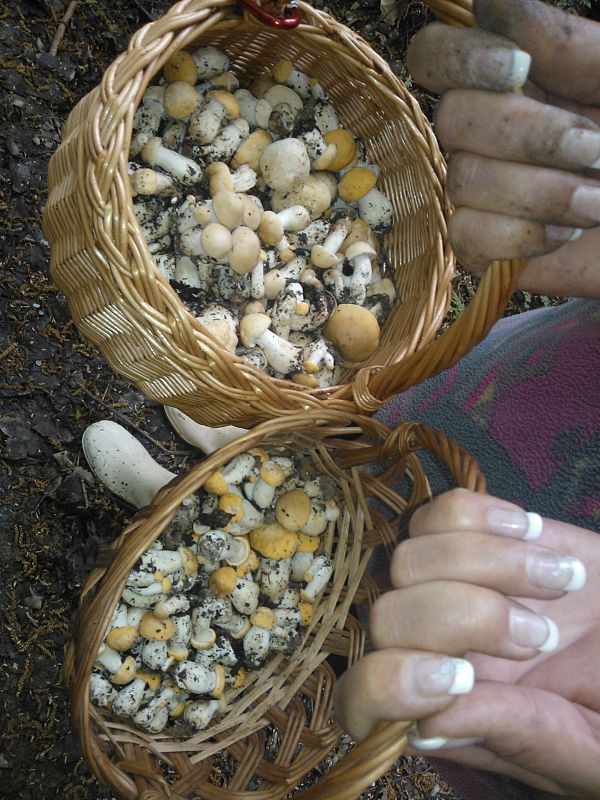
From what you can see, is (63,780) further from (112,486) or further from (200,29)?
(200,29)

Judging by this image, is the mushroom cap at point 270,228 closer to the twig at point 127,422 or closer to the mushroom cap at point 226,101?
the mushroom cap at point 226,101

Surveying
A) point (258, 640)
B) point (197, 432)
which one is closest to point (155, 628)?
point (258, 640)

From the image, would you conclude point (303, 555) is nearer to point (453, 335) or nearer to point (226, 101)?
point (453, 335)

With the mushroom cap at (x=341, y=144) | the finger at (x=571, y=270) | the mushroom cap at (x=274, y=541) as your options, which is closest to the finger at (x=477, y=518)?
the finger at (x=571, y=270)

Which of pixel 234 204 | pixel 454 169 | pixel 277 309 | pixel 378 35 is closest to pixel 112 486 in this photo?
pixel 277 309

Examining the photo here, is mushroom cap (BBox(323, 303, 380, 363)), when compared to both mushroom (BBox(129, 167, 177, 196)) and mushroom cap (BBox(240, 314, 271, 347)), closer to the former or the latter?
mushroom cap (BBox(240, 314, 271, 347))

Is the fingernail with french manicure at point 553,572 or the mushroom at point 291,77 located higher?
the mushroom at point 291,77

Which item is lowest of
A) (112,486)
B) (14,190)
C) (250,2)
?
(112,486)

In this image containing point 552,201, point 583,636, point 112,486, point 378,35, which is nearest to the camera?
point 552,201
